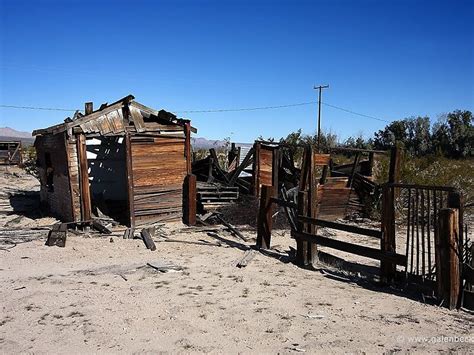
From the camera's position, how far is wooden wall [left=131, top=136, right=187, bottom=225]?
1286 cm

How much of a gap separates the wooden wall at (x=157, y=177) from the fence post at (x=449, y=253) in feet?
29.2

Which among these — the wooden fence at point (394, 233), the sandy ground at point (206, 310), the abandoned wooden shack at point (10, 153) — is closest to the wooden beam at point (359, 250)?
the wooden fence at point (394, 233)

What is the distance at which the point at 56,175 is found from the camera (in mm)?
14258

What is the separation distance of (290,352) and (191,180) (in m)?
8.95

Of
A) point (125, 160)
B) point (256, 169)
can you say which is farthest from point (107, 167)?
point (256, 169)

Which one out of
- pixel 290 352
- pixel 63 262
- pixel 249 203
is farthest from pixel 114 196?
pixel 290 352

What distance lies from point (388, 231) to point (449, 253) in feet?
4.25

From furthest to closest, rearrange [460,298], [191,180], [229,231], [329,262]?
1. [191,180]
2. [229,231]
3. [329,262]
4. [460,298]

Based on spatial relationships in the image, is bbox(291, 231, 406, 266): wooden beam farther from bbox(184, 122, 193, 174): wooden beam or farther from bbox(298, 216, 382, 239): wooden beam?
bbox(184, 122, 193, 174): wooden beam

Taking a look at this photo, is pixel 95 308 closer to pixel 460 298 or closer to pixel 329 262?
pixel 329 262

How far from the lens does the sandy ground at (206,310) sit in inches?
201

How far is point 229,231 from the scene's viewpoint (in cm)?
1240

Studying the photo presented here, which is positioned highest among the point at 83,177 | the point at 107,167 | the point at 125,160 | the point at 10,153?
the point at 10,153

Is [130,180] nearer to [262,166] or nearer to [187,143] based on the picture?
[187,143]
